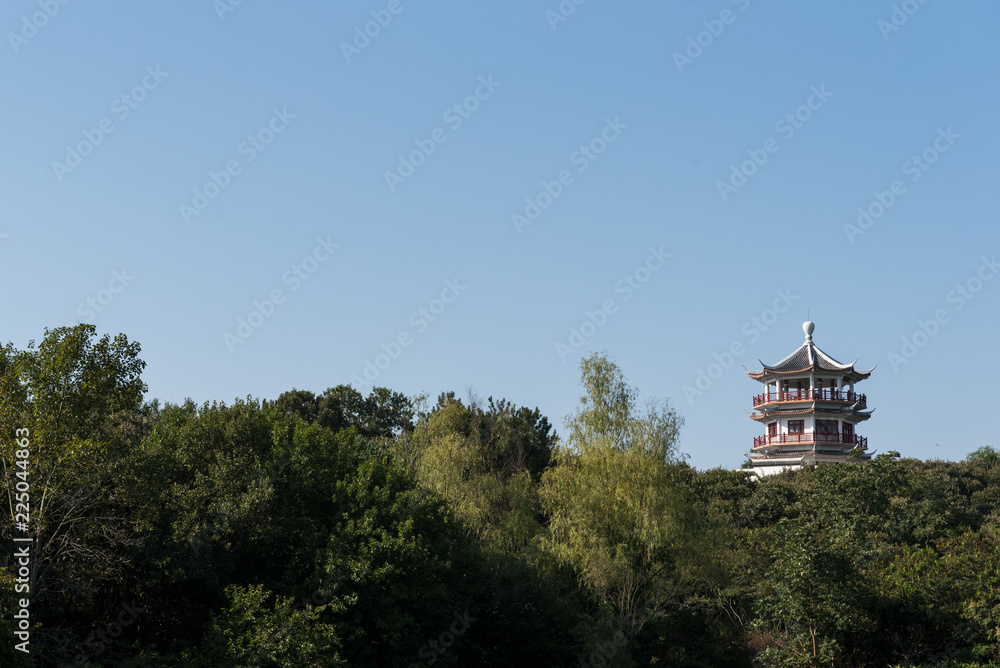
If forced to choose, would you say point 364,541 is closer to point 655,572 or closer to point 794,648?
point 655,572

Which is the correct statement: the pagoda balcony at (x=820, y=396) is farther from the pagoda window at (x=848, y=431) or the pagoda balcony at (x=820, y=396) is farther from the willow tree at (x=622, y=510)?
the willow tree at (x=622, y=510)

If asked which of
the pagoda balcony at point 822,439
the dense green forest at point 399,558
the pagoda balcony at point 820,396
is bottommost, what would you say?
the dense green forest at point 399,558

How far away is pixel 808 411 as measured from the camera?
39219 millimetres

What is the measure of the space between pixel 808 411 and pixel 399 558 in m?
28.5

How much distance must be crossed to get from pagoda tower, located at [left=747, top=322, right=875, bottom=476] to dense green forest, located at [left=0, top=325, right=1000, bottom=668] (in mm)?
15431

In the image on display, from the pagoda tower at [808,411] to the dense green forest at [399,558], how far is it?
15.4 m

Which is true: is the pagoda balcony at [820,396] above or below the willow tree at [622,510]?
above

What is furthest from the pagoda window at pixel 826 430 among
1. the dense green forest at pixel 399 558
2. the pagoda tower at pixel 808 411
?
the dense green forest at pixel 399 558

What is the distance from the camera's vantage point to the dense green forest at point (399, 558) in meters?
12.2

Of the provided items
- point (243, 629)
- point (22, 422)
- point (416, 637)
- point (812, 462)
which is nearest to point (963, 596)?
point (416, 637)

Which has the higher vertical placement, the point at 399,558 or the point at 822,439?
the point at 822,439

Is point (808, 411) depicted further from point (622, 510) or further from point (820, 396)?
point (622, 510)

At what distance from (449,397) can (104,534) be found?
23532 mm

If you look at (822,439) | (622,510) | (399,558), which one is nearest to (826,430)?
(822,439)
